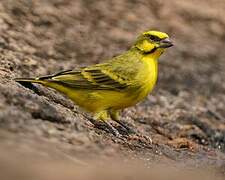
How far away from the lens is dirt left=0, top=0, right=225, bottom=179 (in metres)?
6.72

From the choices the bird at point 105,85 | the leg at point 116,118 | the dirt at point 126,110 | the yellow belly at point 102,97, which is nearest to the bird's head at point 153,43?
the bird at point 105,85

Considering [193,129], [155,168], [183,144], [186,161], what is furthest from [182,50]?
[155,168]

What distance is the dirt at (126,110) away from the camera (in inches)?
265

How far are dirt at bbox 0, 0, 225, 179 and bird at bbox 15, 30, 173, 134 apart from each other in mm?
192

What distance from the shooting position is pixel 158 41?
8867 millimetres

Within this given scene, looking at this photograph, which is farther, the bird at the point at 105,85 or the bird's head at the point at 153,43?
the bird's head at the point at 153,43

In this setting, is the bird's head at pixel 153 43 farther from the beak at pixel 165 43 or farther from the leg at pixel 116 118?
the leg at pixel 116 118

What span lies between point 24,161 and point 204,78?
679 centimetres

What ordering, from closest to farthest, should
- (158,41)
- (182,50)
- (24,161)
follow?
(24,161), (158,41), (182,50)

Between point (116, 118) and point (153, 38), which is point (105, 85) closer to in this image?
point (116, 118)

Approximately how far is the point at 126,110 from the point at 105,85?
1.81m

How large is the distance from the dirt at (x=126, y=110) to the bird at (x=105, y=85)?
0.19 meters

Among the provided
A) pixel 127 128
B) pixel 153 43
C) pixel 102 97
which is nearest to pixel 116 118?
pixel 127 128

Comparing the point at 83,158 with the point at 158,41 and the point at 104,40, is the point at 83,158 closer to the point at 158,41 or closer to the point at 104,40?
the point at 158,41
